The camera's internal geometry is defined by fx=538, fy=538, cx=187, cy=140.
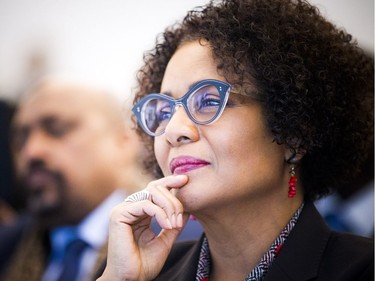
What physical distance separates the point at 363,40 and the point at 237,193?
1.92m

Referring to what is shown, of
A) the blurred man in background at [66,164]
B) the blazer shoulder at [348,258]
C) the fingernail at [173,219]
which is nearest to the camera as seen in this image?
the blazer shoulder at [348,258]

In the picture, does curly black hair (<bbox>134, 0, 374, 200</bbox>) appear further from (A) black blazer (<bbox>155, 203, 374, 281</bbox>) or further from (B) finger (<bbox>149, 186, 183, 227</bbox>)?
(B) finger (<bbox>149, 186, 183, 227</bbox>)

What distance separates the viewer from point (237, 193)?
190 cm

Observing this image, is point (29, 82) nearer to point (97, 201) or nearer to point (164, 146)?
point (97, 201)

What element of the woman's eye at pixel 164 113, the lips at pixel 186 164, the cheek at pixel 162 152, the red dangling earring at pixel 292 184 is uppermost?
the woman's eye at pixel 164 113

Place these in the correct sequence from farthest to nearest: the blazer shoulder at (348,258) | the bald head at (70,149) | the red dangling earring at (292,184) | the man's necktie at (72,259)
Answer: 1. the bald head at (70,149)
2. the man's necktie at (72,259)
3. the red dangling earring at (292,184)
4. the blazer shoulder at (348,258)

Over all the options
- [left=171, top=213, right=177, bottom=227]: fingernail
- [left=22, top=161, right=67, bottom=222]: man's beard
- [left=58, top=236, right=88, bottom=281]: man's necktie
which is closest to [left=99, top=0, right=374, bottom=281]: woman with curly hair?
[left=171, top=213, right=177, bottom=227]: fingernail

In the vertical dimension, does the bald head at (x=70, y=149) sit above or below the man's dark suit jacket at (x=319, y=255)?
above

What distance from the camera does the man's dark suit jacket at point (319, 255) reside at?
1751 millimetres

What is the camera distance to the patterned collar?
6.25ft

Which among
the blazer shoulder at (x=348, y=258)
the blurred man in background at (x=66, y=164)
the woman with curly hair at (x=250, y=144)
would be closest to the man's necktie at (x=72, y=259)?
the blurred man in background at (x=66, y=164)

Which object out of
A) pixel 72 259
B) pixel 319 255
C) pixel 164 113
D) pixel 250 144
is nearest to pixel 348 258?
pixel 319 255

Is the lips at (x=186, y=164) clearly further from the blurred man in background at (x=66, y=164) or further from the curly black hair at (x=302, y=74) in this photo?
the blurred man in background at (x=66, y=164)

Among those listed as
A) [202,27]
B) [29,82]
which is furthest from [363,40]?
[29,82]
